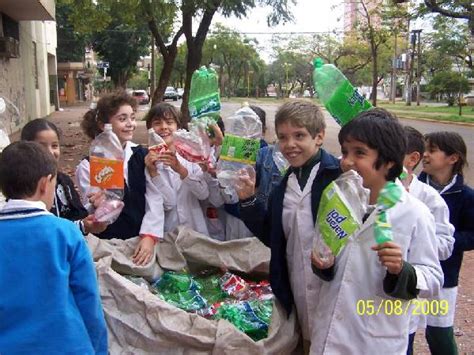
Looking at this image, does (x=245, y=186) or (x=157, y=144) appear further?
(x=157, y=144)

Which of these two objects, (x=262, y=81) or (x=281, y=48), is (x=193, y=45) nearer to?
(x=281, y=48)

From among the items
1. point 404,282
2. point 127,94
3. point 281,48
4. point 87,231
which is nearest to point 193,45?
point 127,94

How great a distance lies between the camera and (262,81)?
59844 millimetres

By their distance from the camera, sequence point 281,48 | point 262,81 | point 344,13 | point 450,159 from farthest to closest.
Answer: point 262,81, point 281,48, point 344,13, point 450,159

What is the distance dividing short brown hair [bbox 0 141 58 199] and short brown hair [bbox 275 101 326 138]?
91 centimetres

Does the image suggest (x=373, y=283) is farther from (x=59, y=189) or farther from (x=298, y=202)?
(x=59, y=189)

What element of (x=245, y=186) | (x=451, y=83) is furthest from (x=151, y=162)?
(x=451, y=83)

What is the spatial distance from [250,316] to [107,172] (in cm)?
90

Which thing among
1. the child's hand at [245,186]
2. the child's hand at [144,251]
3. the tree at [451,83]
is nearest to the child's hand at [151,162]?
the child's hand at [144,251]

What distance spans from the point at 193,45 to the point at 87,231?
11.5 meters

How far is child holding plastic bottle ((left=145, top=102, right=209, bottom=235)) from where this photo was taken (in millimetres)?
2641

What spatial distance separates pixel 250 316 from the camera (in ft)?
7.11

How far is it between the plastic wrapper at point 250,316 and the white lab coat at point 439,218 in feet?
2.03

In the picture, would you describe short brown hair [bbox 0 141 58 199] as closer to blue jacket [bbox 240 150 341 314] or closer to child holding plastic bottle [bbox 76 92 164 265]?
child holding plastic bottle [bbox 76 92 164 265]
